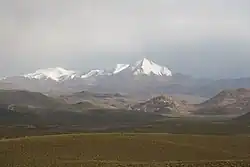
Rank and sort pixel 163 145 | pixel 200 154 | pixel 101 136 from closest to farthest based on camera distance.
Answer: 1. pixel 200 154
2. pixel 163 145
3. pixel 101 136

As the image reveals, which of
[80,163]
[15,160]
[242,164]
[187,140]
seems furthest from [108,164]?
[187,140]

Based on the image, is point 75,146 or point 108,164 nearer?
point 108,164

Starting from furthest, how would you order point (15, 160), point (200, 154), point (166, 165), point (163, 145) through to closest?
1. point (163, 145)
2. point (200, 154)
3. point (15, 160)
4. point (166, 165)

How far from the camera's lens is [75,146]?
7138cm

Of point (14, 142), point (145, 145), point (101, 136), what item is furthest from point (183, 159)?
point (14, 142)

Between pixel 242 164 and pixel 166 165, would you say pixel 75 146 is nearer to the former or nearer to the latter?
pixel 166 165

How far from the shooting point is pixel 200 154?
228ft

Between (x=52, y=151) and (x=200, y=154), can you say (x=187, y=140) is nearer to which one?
(x=200, y=154)

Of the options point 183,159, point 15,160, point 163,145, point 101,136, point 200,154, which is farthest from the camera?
point 101,136

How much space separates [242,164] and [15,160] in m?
29.6

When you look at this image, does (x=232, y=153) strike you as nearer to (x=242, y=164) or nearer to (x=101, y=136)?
(x=242, y=164)

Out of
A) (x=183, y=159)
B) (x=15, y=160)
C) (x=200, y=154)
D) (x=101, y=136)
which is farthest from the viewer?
(x=101, y=136)

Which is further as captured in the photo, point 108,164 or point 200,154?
point 200,154

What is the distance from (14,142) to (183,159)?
27.9 m
